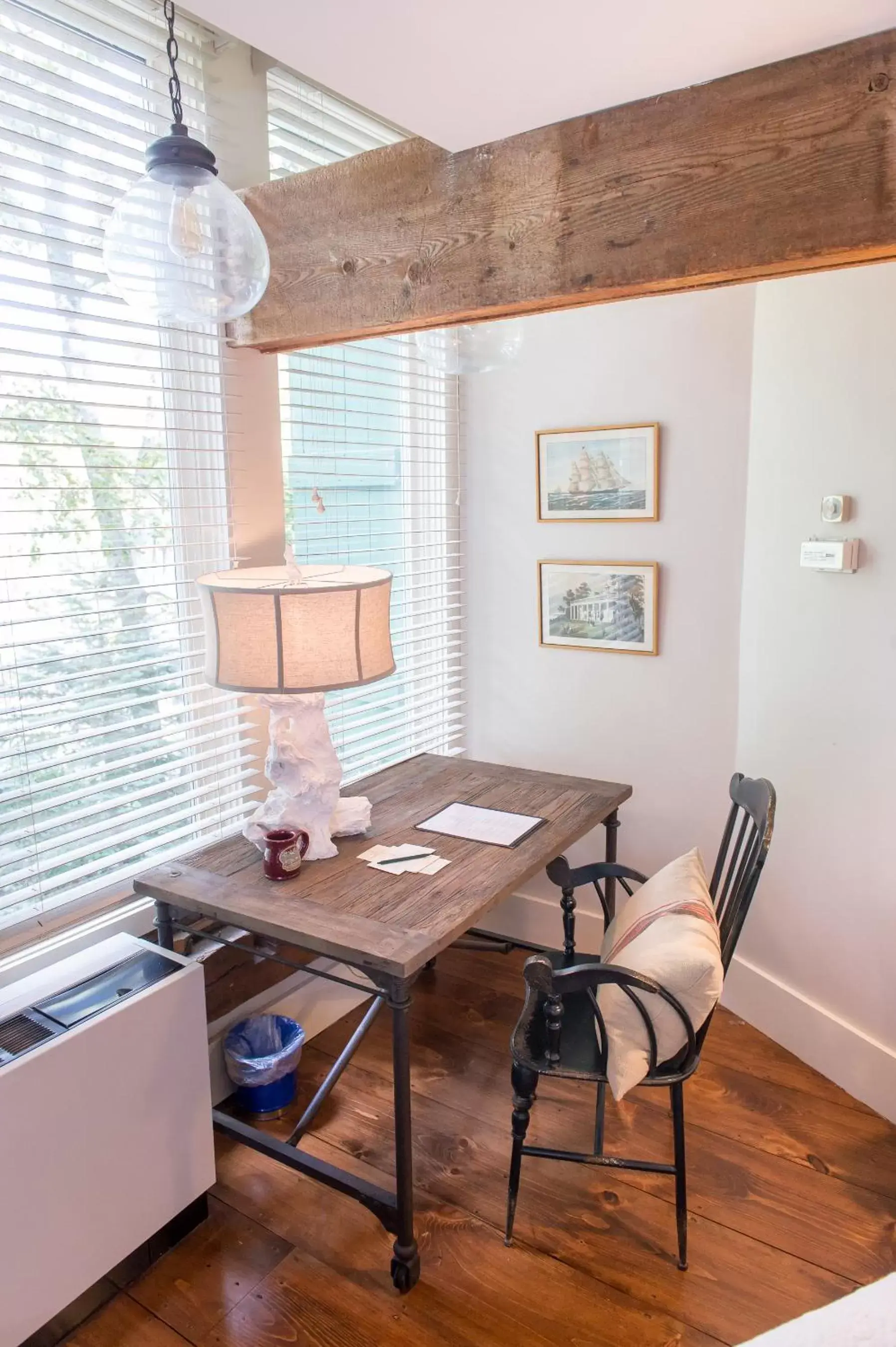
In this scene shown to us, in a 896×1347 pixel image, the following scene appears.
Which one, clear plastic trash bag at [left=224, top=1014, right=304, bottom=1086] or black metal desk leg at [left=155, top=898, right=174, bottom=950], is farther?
clear plastic trash bag at [left=224, top=1014, right=304, bottom=1086]

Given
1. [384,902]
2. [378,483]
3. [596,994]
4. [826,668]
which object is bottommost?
[596,994]

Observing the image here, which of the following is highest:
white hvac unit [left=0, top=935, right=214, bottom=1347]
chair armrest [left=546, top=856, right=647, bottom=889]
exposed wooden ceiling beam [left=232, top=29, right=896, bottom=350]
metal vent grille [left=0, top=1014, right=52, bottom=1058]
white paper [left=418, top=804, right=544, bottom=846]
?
exposed wooden ceiling beam [left=232, top=29, right=896, bottom=350]

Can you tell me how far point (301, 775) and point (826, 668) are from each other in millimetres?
1373

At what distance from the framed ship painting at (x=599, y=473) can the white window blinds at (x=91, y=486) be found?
1111mm

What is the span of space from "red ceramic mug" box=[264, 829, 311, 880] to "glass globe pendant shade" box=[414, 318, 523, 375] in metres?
1.20

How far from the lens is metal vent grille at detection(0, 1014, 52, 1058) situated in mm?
1497

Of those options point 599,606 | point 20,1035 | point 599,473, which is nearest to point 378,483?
point 599,473

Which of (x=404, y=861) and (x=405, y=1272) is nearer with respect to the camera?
(x=405, y=1272)

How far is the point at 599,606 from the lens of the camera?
2791mm

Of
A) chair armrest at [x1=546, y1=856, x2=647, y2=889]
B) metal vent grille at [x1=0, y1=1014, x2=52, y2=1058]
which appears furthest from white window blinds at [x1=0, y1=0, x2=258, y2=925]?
chair armrest at [x1=546, y1=856, x2=647, y2=889]

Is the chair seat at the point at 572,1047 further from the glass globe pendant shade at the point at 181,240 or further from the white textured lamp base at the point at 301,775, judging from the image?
the glass globe pendant shade at the point at 181,240

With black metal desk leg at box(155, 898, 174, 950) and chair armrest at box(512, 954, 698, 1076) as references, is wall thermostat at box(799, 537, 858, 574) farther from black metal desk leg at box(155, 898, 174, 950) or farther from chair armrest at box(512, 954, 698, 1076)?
black metal desk leg at box(155, 898, 174, 950)

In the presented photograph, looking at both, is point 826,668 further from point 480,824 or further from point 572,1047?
point 572,1047

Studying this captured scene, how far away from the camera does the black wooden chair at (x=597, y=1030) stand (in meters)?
1.62
